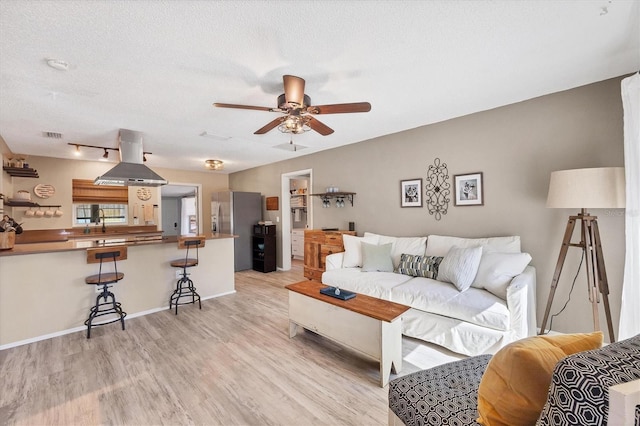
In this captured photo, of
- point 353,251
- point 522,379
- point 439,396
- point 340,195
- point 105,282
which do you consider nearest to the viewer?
point 522,379

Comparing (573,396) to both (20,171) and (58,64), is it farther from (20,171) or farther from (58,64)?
(20,171)

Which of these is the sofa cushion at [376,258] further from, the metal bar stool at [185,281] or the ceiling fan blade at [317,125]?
the metal bar stool at [185,281]

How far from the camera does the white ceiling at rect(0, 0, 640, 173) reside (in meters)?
1.59

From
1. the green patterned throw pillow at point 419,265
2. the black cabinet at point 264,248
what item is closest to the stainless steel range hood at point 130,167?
the black cabinet at point 264,248

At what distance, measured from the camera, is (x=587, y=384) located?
679 millimetres

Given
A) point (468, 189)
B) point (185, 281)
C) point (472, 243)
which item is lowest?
point (185, 281)

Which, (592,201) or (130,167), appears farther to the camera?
(130,167)

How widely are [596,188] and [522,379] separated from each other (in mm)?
2268

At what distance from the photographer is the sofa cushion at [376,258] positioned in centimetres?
361

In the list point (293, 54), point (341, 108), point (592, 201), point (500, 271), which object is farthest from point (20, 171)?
point (592, 201)

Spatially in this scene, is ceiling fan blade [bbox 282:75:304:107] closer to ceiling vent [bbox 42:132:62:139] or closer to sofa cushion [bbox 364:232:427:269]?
sofa cushion [bbox 364:232:427:269]

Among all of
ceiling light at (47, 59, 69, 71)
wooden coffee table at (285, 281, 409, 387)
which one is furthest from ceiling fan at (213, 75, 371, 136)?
wooden coffee table at (285, 281, 409, 387)

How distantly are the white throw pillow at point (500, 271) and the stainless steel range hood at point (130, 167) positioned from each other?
4.49m

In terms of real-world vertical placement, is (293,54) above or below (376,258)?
above
